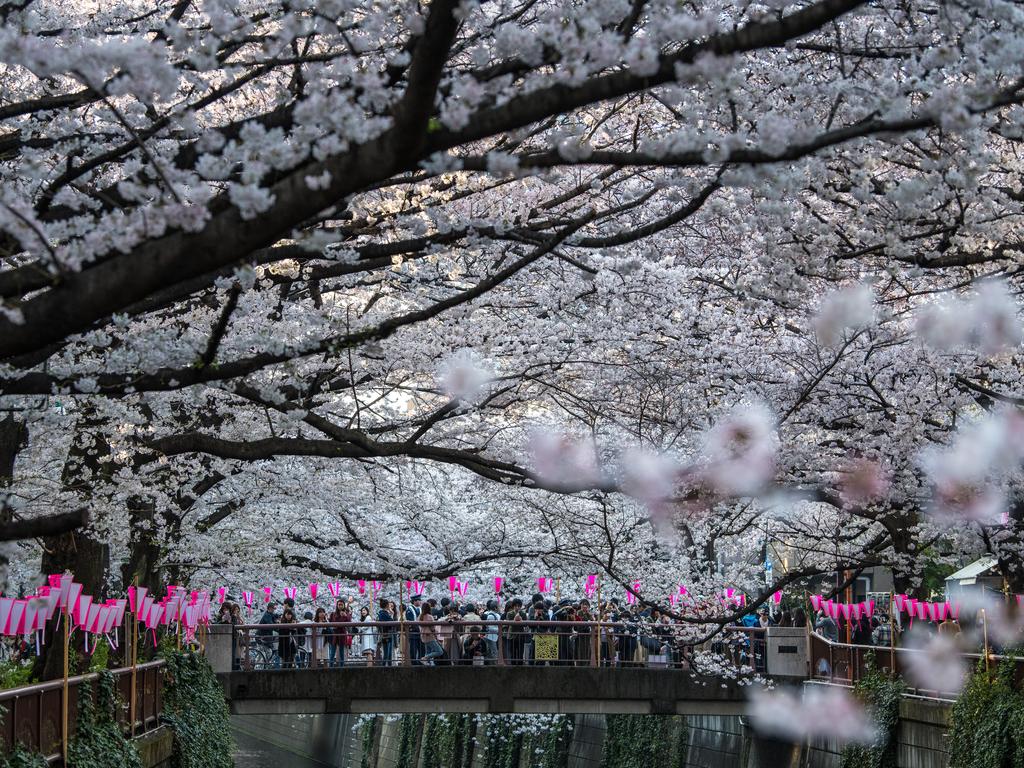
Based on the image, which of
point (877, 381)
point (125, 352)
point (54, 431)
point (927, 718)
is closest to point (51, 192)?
point (125, 352)

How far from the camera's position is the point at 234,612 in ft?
83.6

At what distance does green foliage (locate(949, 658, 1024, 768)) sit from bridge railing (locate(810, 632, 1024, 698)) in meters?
0.24

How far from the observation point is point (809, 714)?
22.4 m

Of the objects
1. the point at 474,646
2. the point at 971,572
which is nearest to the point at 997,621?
the point at 474,646

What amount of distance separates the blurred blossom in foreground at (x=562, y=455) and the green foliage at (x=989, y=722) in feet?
16.9

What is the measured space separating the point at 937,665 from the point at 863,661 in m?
3.00

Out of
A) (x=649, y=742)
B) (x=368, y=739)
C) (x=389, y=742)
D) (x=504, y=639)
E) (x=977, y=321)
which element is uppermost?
(x=977, y=321)

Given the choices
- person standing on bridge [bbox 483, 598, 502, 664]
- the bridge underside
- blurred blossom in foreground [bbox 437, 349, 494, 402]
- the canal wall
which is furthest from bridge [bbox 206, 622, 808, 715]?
blurred blossom in foreground [bbox 437, 349, 494, 402]

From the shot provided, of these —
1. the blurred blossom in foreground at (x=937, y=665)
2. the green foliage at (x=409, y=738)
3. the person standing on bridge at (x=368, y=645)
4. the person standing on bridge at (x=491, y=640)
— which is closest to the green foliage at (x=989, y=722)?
the blurred blossom in foreground at (x=937, y=665)

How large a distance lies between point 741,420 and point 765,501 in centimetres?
161

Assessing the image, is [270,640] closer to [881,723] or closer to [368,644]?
[368,644]

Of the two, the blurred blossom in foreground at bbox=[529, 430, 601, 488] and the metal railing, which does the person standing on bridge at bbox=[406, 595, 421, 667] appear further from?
the metal railing

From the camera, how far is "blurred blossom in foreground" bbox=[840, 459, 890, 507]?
1461cm

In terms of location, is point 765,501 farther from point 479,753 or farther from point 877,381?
point 479,753
